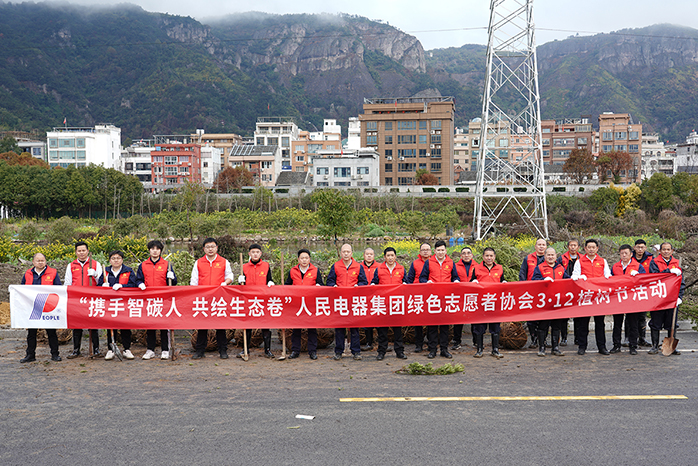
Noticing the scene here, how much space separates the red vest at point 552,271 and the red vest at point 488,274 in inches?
27.6

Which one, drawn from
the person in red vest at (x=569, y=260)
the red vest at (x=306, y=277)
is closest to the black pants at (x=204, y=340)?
the red vest at (x=306, y=277)

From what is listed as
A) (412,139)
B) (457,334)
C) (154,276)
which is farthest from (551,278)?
(412,139)

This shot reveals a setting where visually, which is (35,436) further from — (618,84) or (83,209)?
(618,84)

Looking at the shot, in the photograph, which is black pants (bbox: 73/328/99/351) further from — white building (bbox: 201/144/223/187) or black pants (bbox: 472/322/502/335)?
white building (bbox: 201/144/223/187)

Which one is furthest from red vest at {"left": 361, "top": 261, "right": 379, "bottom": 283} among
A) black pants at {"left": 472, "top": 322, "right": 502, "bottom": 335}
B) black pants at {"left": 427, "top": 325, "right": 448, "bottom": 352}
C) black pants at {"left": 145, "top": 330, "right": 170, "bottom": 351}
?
black pants at {"left": 145, "top": 330, "right": 170, "bottom": 351}

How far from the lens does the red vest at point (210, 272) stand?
9.41 metres

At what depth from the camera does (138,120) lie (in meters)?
145

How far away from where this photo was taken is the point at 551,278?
9641mm

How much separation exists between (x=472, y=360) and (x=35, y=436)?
6213 mm

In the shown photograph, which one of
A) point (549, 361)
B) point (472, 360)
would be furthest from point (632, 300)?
point (472, 360)

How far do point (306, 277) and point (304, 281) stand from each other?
79 mm

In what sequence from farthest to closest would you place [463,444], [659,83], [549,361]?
[659,83]
[549,361]
[463,444]

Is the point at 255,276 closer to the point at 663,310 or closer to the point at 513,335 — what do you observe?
the point at 513,335

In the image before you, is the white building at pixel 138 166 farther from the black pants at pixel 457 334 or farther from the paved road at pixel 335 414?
the black pants at pixel 457 334
